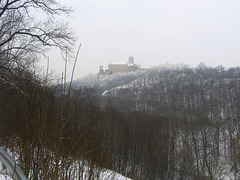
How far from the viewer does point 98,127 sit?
138 inches

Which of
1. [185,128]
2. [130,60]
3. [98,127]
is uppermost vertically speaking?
[130,60]

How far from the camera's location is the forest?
2.05m

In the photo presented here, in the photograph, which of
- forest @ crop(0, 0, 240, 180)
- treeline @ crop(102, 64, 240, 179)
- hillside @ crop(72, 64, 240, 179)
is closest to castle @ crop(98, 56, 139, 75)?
hillside @ crop(72, 64, 240, 179)

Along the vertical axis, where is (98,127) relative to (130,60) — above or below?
below

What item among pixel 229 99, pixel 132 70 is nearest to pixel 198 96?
pixel 229 99

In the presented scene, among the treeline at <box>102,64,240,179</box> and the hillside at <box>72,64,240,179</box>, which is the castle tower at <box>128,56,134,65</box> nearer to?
the hillside at <box>72,64,240,179</box>

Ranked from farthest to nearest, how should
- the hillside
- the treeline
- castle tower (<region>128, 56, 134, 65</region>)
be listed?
castle tower (<region>128, 56, 134, 65</region>) → the treeline → the hillside

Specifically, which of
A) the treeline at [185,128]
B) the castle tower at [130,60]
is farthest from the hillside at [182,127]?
the castle tower at [130,60]

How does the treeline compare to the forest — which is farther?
the treeline

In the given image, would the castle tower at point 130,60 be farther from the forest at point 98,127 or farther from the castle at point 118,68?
the forest at point 98,127

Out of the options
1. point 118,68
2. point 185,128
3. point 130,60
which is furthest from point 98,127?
point 130,60

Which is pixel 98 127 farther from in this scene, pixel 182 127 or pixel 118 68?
pixel 118 68

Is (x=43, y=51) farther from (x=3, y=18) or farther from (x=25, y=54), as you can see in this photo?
(x=3, y=18)

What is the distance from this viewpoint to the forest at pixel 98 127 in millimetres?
2051
